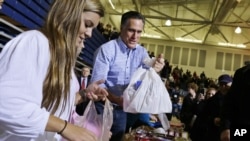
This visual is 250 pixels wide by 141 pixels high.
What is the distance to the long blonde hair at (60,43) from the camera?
907 millimetres

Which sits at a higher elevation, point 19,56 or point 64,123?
point 19,56

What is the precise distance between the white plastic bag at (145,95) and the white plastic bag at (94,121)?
34 centimetres

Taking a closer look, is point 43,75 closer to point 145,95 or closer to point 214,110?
point 145,95

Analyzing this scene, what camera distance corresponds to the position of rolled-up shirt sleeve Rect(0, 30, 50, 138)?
31.1 inches

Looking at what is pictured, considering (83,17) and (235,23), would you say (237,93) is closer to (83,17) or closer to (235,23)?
(83,17)

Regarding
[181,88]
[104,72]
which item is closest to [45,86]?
[104,72]

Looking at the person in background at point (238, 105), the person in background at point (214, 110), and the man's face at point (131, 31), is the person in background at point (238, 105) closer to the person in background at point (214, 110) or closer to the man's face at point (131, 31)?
the man's face at point (131, 31)

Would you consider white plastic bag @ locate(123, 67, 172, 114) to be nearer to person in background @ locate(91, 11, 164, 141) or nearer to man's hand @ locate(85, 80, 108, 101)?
person in background @ locate(91, 11, 164, 141)

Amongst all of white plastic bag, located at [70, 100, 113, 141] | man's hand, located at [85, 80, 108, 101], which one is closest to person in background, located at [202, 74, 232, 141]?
white plastic bag, located at [70, 100, 113, 141]

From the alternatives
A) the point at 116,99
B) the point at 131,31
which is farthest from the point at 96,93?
the point at 131,31

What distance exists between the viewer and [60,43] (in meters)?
0.92

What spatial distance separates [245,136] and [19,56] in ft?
4.00

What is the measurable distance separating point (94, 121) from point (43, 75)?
2.15 feet

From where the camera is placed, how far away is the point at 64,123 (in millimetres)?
893
